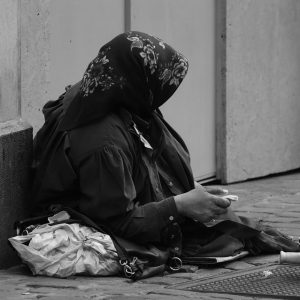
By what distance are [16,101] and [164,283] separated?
1.37 meters

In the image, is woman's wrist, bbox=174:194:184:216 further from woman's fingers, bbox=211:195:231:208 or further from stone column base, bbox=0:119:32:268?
stone column base, bbox=0:119:32:268

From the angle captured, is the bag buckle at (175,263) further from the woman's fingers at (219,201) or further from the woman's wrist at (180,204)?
the woman's fingers at (219,201)

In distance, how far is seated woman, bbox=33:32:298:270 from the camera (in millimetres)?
5285

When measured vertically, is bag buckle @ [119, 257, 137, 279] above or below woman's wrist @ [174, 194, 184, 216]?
below

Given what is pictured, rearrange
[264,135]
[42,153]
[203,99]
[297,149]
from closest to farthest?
1. [42,153]
2. [203,99]
3. [264,135]
4. [297,149]

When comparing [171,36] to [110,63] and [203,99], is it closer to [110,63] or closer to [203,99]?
[203,99]

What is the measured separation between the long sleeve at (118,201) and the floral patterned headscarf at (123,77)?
0.83 ft

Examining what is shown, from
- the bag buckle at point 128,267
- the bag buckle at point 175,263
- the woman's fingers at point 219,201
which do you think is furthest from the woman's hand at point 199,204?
the bag buckle at point 128,267

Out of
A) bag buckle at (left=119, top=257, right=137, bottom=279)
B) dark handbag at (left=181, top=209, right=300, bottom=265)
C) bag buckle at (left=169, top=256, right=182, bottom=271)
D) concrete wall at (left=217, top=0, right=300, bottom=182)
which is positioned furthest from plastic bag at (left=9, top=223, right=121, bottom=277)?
concrete wall at (left=217, top=0, right=300, bottom=182)

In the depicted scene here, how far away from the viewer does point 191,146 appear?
29.0ft

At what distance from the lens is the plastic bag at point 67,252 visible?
519 cm

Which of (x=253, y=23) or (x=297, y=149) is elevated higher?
(x=253, y=23)

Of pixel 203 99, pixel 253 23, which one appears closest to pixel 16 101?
pixel 203 99

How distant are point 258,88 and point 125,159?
15.1ft
